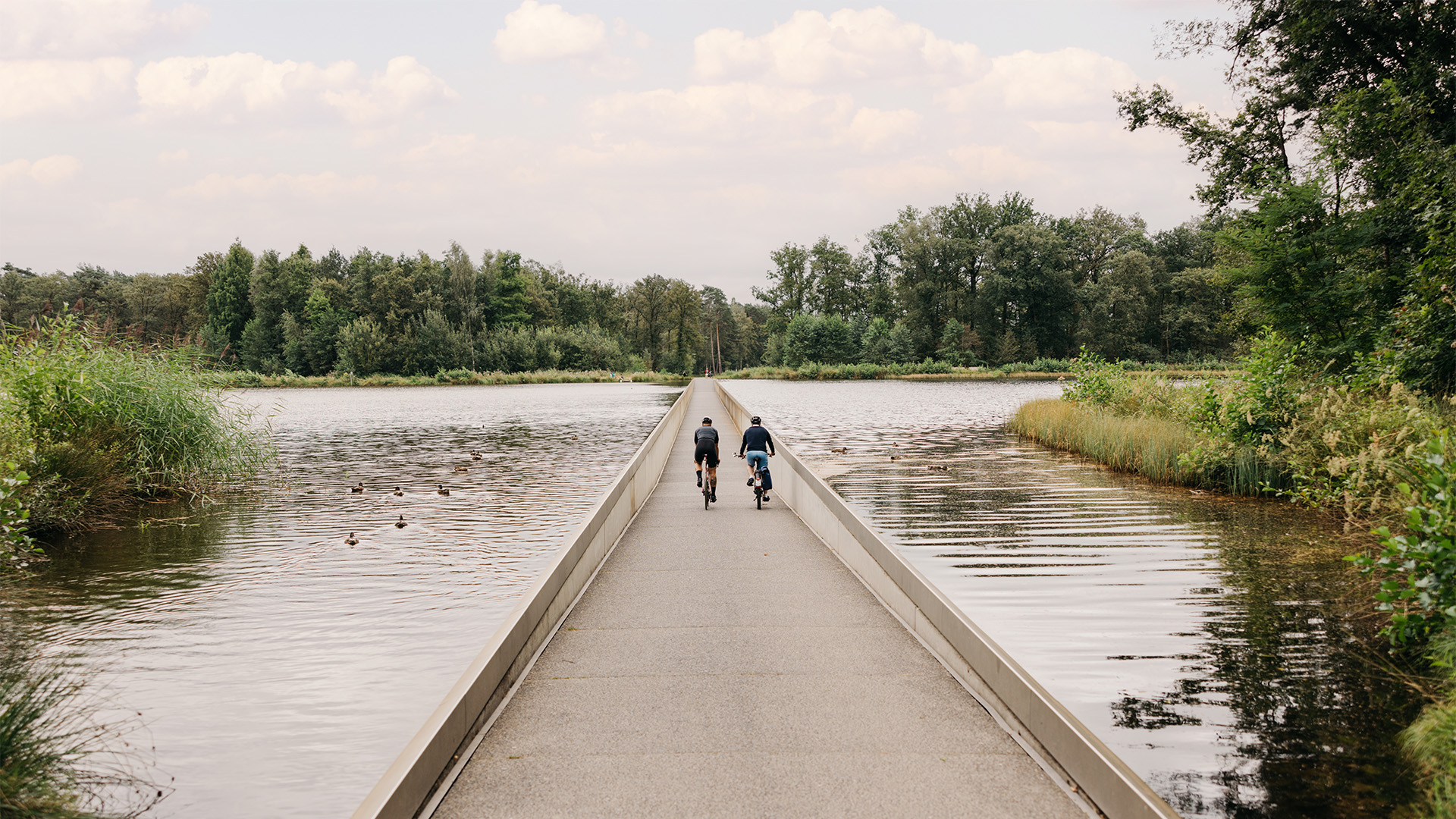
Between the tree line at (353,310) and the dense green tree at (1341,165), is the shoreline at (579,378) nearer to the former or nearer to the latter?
the tree line at (353,310)

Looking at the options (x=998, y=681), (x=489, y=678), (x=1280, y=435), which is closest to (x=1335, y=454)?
(x=1280, y=435)

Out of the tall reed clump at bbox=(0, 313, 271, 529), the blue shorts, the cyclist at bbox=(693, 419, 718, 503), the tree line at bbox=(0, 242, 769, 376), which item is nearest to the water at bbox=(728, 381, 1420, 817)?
the blue shorts

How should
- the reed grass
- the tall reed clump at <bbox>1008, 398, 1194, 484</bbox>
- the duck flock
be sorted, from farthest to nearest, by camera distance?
the tall reed clump at <bbox>1008, 398, 1194, 484</bbox> < the reed grass < the duck flock

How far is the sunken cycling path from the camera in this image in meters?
3.92

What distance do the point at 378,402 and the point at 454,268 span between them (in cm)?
4805

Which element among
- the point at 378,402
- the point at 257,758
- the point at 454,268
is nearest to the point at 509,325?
the point at 454,268

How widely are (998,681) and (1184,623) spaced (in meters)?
2.94

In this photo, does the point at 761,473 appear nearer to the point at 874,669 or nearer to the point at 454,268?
the point at 874,669

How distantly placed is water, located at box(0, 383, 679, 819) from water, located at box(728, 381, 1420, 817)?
4105mm

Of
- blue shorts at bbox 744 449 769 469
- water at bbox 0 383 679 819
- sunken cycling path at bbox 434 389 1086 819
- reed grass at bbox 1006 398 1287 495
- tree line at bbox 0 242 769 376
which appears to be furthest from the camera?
tree line at bbox 0 242 769 376

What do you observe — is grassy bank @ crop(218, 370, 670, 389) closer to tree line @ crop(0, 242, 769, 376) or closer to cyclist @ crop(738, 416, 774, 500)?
tree line @ crop(0, 242, 769, 376)

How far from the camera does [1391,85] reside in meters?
15.6

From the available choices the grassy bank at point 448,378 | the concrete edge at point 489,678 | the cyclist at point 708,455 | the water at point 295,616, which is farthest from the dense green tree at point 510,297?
the concrete edge at point 489,678

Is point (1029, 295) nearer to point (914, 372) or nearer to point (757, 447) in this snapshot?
point (914, 372)
